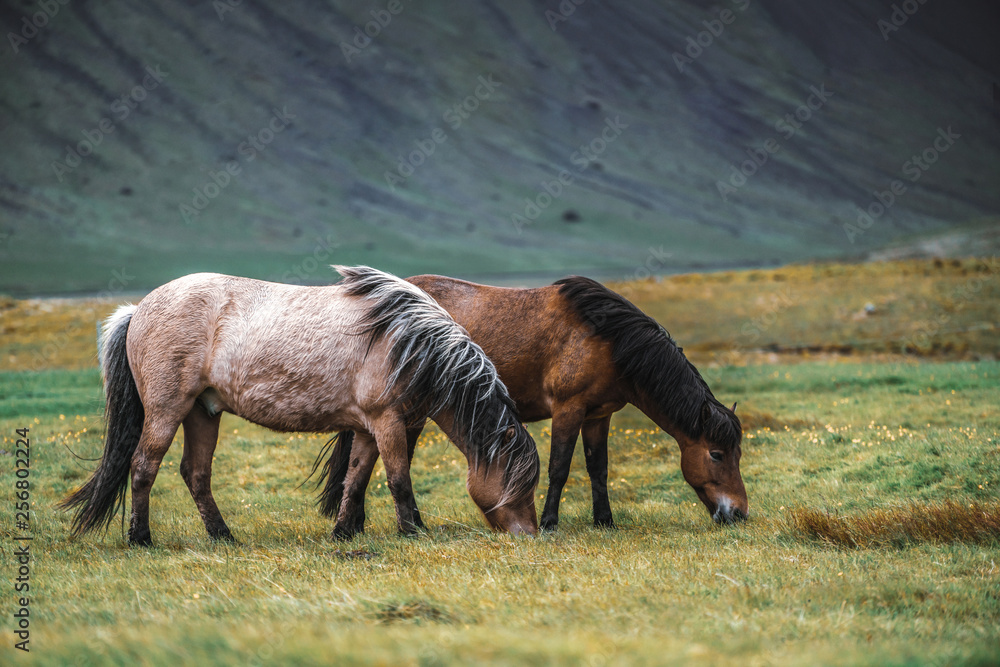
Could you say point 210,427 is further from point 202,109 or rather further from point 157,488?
point 202,109

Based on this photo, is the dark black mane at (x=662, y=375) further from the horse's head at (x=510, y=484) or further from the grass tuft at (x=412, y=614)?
the grass tuft at (x=412, y=614)

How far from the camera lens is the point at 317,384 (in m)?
8.48

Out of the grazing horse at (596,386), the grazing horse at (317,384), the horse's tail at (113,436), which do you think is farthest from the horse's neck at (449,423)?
the horse's tail at (113,436)

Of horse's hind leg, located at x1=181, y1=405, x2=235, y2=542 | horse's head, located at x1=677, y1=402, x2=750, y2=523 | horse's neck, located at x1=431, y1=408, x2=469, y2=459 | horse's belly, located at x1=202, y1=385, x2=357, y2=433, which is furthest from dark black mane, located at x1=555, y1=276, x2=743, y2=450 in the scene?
horse's hind leg, located at x1=181, y1=405, x2=235, y2=542

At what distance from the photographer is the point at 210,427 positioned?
9.03 m

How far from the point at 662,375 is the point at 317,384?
3.74 m

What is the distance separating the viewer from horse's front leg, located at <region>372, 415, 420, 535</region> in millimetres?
8273

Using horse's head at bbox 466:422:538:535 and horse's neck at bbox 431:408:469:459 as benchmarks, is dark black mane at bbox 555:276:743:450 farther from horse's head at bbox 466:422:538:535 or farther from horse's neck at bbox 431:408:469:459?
horse's neck at bbox 431:408:469:459

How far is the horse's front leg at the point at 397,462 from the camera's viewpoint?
827 centimetres

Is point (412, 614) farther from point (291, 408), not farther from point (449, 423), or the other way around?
point (291, 408)

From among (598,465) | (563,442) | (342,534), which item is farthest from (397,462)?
(598,465)

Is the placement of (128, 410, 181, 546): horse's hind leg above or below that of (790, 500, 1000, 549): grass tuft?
below

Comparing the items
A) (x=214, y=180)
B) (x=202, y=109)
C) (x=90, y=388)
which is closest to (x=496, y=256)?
(x=214, y=180)

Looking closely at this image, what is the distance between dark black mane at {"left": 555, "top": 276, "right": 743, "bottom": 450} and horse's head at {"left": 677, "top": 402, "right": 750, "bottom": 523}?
0.01 m
